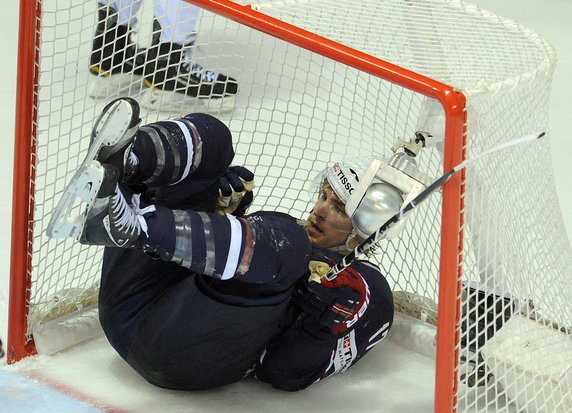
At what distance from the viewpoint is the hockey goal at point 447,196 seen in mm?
1345

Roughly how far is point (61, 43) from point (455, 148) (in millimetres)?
1969

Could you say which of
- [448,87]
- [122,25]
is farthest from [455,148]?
[122,25]

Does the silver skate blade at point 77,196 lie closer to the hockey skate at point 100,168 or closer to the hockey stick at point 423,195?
the hockey skate at point 100,168

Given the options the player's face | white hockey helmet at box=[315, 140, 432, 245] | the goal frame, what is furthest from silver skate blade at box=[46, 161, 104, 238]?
the player's face

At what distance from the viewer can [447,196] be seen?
129cm

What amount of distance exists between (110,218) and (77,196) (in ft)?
0.15

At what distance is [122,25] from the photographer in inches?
80.2

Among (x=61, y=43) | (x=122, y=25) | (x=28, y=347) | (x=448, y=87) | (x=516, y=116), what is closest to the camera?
(x=448, y=87)

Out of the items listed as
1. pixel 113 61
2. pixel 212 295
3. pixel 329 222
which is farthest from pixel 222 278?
pixel 113 61

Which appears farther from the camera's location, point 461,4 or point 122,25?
point 122,25

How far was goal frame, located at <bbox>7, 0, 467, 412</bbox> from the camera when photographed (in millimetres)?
1269

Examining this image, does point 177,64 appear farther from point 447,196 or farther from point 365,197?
point 447,196

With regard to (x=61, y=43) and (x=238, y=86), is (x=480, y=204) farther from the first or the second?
(x=61, y=43)

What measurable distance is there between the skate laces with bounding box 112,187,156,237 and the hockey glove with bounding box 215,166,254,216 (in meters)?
0.32
